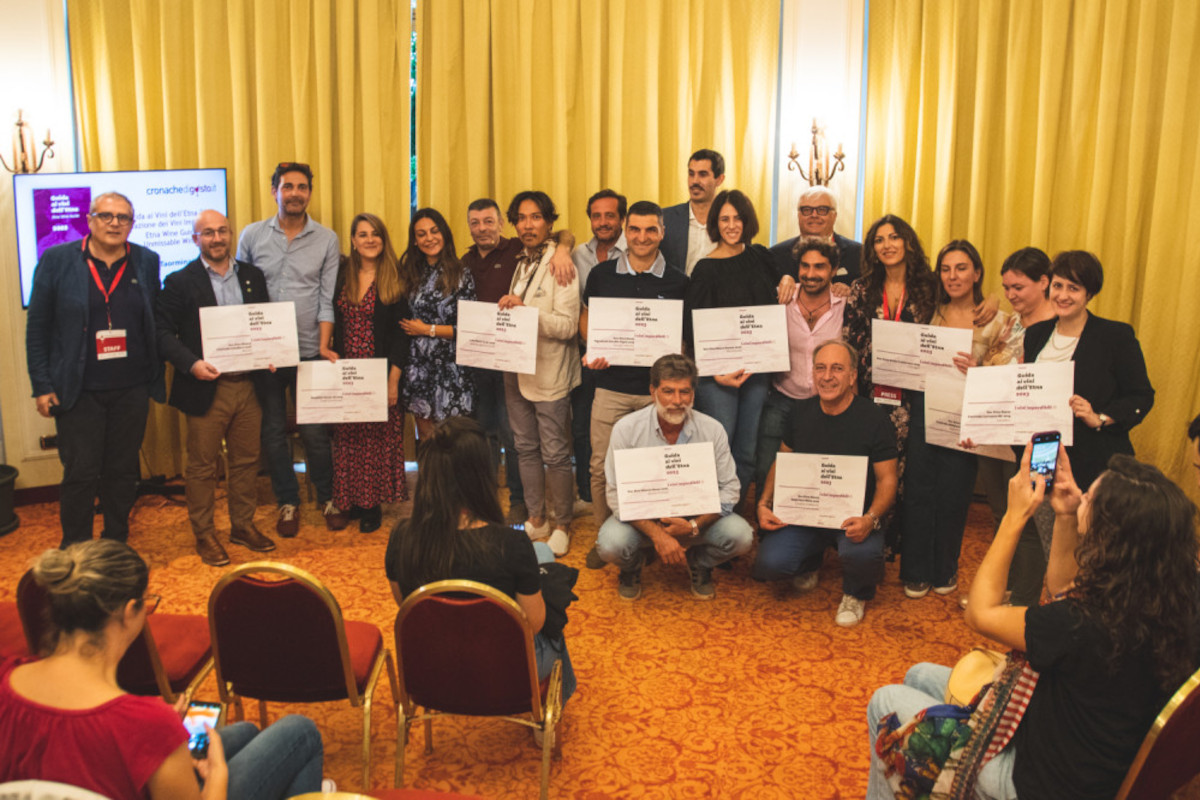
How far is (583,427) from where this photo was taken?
526cm

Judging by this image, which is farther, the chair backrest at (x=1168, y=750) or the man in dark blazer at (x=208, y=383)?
the man in dark blazer at (x=208, y=383)

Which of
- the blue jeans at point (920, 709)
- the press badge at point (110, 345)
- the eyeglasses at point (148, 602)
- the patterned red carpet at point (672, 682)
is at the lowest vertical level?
the patterned red carpet at point (672, 682)

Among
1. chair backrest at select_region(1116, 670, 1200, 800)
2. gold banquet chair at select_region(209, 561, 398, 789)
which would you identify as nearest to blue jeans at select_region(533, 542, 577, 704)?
gold banquet chair at select_region(209, 561, 398, 789)

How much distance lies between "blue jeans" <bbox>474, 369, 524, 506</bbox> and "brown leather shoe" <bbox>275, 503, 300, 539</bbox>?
3.94 feet

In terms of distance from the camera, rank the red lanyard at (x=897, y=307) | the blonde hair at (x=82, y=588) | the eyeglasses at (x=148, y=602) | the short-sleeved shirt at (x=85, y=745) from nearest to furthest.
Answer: the short-sleeved shirt at (x=85, y=745) < the blonde hair at (x=82, y=588) < the eyeglasses at (x=148, y=602) < the red lanyard at (x=897, y=307)

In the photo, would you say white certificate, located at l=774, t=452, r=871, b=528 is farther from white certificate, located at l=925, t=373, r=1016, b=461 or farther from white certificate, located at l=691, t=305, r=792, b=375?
white certificate, located at l=691, t=305, r=792, b=375

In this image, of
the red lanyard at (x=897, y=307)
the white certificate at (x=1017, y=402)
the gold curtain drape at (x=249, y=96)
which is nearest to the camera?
the white certificate at (x=1017, y=402)

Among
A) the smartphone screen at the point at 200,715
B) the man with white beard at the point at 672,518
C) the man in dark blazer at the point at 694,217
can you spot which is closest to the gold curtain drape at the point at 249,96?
the man in dark blazer at the point at 694,217

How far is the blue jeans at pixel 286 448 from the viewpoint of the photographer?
16.9ft

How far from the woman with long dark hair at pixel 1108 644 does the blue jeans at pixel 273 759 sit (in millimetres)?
1603

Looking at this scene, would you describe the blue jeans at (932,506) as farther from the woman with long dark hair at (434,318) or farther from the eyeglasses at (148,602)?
the eyeglasses at (148,602)

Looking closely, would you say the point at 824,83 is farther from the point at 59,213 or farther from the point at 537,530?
the point at 59,213

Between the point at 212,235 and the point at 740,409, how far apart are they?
2826mm

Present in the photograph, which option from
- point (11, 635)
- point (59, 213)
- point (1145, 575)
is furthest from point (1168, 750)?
point (59, 213)
